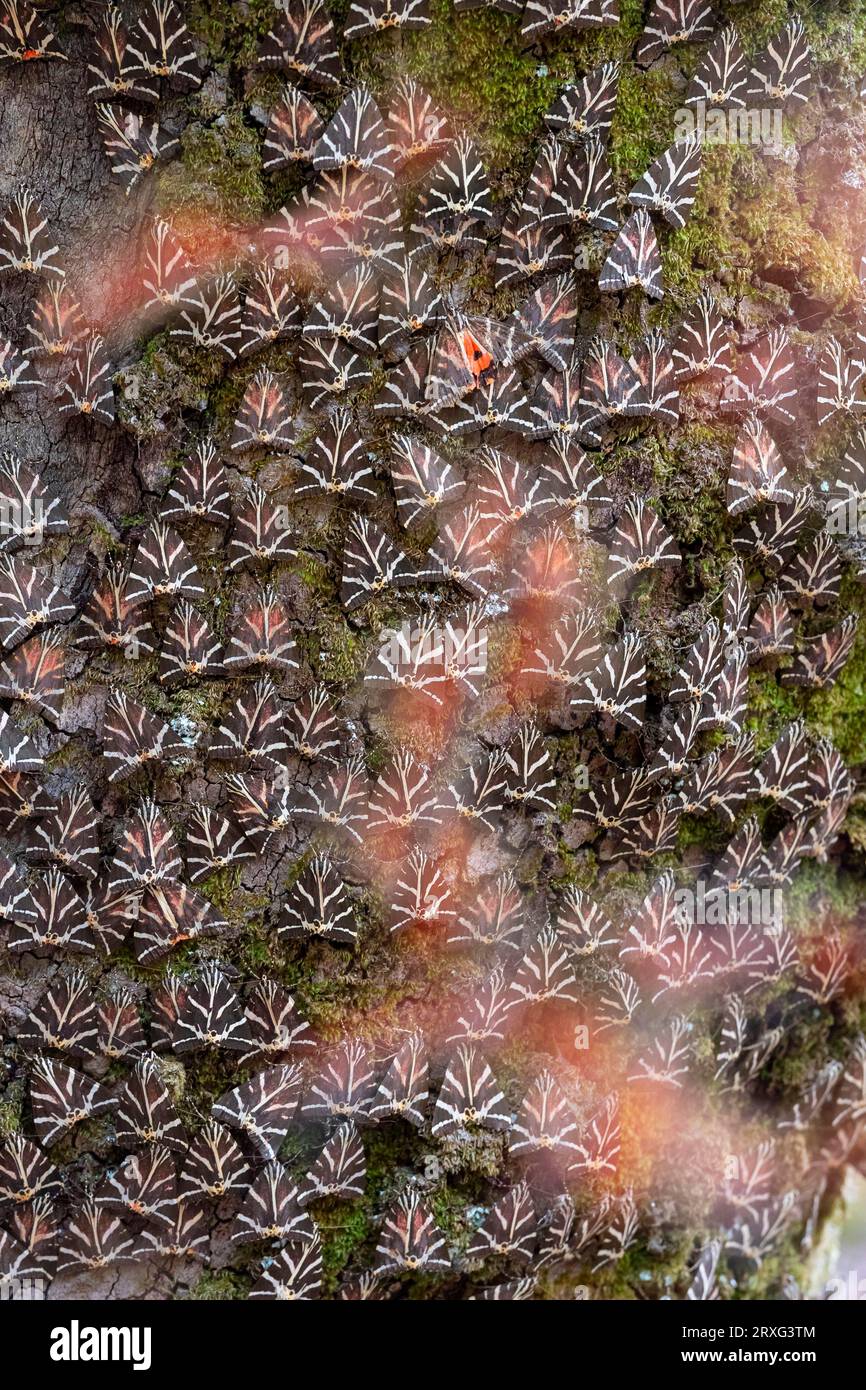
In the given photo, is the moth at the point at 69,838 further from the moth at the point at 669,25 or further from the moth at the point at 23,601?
the moth at the point at 669,25

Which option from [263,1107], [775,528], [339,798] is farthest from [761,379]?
[263,1107]

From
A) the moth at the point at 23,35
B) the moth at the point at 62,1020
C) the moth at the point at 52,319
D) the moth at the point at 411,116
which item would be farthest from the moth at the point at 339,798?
the moth at the point at 23,35

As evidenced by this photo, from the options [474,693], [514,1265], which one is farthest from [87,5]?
[514,1265]

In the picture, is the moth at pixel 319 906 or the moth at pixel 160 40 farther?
the moth at pixel 319 906

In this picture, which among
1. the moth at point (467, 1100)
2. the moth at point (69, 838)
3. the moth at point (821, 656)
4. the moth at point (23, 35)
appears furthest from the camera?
the moth at point (821, 656)

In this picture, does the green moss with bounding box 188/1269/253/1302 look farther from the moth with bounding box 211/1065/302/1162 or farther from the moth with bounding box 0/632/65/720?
the moth with bounding box 0/632/65/720
